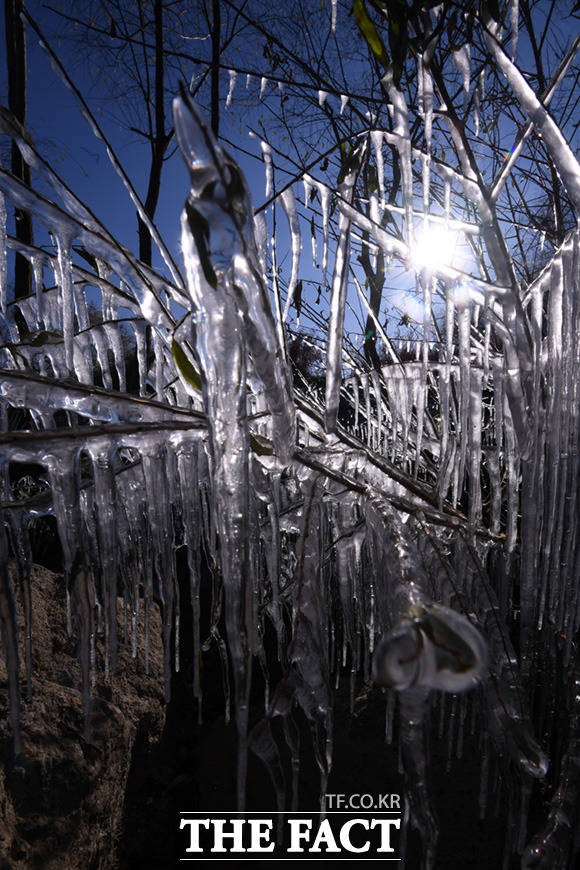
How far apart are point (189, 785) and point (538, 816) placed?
1559 millimetres

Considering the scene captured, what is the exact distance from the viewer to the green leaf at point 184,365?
0.87 m

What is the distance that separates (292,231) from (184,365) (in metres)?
0.45

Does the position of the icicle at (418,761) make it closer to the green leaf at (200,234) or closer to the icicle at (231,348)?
the icicle at (231,348)

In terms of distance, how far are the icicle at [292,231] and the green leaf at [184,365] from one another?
289 millimetres

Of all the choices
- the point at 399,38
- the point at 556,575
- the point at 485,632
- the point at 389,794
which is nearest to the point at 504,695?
the point at 485,632

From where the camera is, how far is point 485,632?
2.98 feet

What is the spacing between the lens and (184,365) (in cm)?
88

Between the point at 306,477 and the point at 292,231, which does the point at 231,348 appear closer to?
the point at 306,477

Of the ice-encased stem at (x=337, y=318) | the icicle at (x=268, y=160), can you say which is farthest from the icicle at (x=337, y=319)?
the icicle at (x=268, y=160)

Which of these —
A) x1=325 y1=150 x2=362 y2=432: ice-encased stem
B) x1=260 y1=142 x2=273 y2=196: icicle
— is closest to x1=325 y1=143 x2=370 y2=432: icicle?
x1=325 y1=150 x2=362 y2=432: ice-encased stem

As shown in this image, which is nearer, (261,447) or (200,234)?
(200,234)

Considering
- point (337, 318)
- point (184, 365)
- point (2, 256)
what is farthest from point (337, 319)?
point (2, 256)

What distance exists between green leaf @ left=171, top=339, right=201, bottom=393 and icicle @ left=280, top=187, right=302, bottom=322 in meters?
0.29

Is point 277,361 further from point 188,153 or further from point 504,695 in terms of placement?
point 504,695
